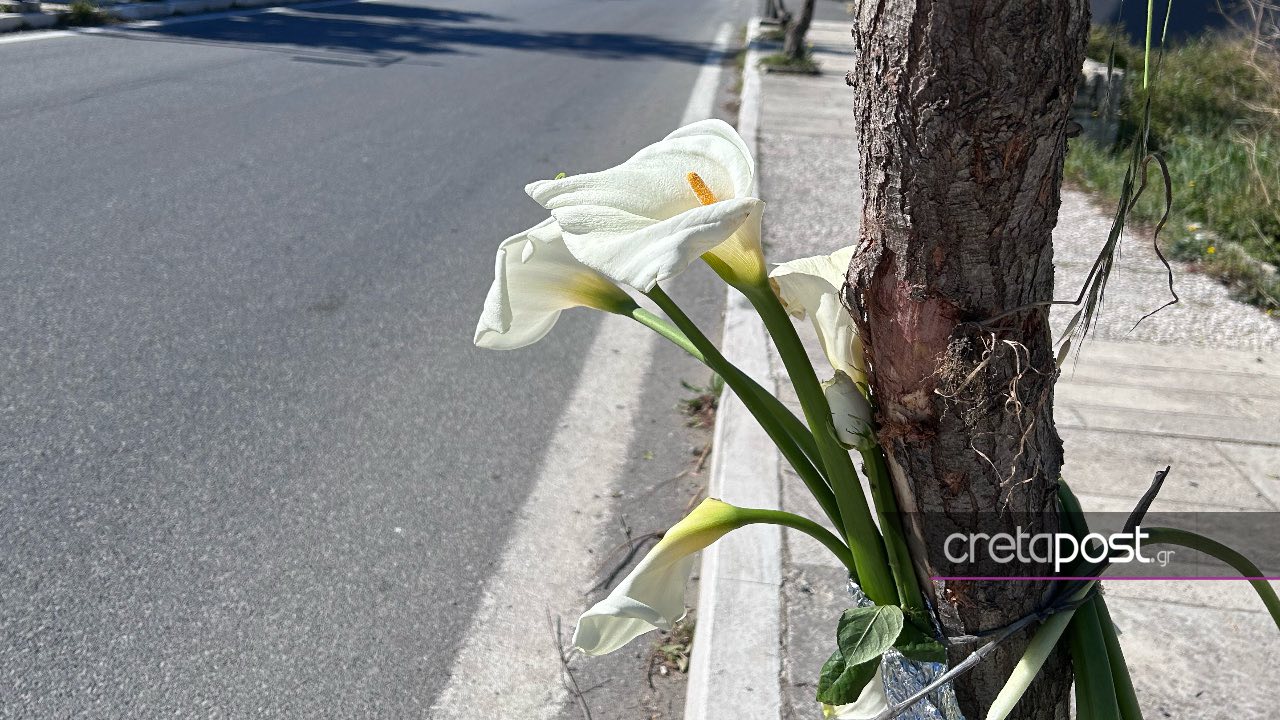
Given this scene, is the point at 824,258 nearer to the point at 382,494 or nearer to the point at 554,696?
the point at 554,696

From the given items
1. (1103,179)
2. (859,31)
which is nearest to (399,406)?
(859,31)

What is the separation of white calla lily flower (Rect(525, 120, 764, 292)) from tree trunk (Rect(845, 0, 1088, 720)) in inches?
6.7

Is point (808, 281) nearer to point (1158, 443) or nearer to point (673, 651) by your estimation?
point (673, 651)

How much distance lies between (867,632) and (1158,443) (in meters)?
2.77

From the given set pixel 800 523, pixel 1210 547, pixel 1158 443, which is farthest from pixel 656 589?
pixel 1158 443

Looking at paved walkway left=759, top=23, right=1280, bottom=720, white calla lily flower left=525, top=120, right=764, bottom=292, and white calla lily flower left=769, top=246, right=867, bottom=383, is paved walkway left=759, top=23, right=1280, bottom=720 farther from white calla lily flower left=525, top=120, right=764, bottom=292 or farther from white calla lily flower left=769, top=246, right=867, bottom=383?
white calla lily flower left=525, top=120, right=764, bottom=292

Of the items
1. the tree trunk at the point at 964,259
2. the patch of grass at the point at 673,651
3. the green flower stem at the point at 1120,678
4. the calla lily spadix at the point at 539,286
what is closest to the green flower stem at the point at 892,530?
the tree trunk at the point at 964,259

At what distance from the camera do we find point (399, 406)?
4270mm

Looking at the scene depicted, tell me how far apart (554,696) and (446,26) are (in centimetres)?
1668

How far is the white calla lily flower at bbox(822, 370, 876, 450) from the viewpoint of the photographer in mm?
1436

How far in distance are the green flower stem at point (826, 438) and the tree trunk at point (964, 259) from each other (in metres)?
0.06

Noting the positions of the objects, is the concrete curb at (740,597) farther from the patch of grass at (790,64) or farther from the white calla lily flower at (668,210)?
the patch of grass at (790,64)

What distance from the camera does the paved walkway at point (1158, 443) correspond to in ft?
8.50

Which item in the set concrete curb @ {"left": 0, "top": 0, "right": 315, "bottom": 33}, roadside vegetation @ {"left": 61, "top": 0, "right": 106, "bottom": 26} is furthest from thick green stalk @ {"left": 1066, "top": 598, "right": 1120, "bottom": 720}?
roadside vegetation @ {"left": 61, "top": 0, "right": 106, "bottom": 26}
